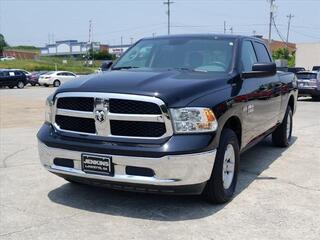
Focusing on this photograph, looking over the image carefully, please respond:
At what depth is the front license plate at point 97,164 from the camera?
4523mm

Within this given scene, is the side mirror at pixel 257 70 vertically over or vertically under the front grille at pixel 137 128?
over

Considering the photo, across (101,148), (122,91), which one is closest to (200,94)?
(122,91)

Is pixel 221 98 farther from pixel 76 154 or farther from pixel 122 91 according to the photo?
pixel 76 154

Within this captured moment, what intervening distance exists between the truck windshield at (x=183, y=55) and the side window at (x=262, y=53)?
1026 millimetres

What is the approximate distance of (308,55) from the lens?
187 ft

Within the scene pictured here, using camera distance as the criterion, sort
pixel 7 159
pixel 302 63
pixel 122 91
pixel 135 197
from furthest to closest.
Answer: pixel 302 63 → pixel 7 159 → pixel 135 197 → pixel 122 91

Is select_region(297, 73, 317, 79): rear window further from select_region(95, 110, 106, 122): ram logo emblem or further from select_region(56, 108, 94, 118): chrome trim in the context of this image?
select_region(95, 110, 106, 122): ram logo emblem

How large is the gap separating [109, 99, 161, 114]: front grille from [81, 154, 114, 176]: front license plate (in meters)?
0.47

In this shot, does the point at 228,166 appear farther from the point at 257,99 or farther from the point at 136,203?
the point at 257,99

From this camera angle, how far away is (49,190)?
18.4 ft

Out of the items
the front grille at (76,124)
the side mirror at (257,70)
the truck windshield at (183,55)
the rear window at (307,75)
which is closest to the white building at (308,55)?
the rear window at (307,75)

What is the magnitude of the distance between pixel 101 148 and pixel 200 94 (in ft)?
3.58

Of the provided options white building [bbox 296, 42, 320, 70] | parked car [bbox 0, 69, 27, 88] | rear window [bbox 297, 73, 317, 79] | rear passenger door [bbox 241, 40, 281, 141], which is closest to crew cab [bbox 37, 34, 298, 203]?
rear passenger door [bbox 241, 40, 281, 141]

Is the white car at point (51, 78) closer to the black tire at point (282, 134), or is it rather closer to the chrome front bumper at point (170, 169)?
the black tire at point (282, 134)
